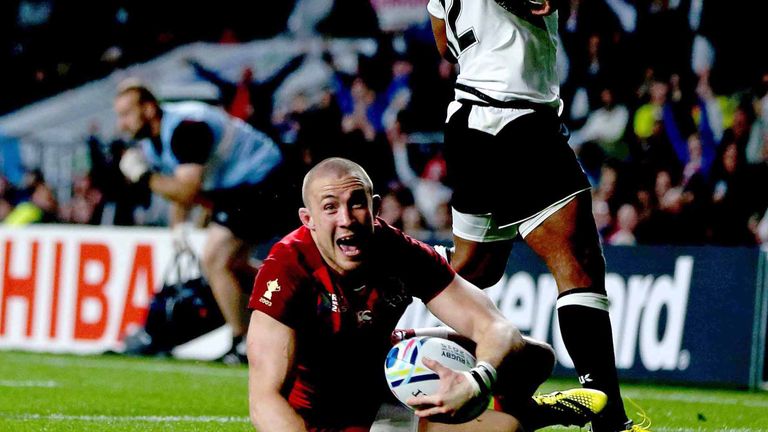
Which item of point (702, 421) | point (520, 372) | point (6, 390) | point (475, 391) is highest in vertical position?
point (475, 391)

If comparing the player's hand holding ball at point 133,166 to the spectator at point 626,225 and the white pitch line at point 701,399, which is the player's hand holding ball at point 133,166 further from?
the spectator at point 626,225

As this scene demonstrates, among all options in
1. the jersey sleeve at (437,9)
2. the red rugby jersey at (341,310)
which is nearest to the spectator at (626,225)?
the jersey sleeve at (437,9)

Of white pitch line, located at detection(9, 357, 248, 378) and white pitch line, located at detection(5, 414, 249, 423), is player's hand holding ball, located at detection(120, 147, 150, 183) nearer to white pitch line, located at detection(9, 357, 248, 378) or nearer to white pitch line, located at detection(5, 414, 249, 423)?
white pitch line, located at detection(9, 357, 248, 378)

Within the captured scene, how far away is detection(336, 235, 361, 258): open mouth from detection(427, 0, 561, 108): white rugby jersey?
4.69 feet

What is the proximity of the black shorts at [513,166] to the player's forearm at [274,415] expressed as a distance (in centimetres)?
162

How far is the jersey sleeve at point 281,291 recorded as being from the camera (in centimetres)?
477

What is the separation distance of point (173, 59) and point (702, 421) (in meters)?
13.8

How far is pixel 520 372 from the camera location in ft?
17.5

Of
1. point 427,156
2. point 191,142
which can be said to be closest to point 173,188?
point 191,142

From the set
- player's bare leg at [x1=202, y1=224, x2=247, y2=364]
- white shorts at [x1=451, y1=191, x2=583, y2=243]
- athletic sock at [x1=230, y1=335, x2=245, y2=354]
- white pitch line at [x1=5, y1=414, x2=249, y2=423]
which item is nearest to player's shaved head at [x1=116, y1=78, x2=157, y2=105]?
player's bare leg at [x1=202, y1=224, x2=247, y2=364]

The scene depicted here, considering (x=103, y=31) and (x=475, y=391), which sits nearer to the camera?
(x=475, y=391)

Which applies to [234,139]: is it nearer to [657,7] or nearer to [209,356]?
[209,356]

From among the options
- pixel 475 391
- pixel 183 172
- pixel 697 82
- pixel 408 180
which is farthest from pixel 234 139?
pixel 475 391

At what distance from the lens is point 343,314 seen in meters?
4.90
